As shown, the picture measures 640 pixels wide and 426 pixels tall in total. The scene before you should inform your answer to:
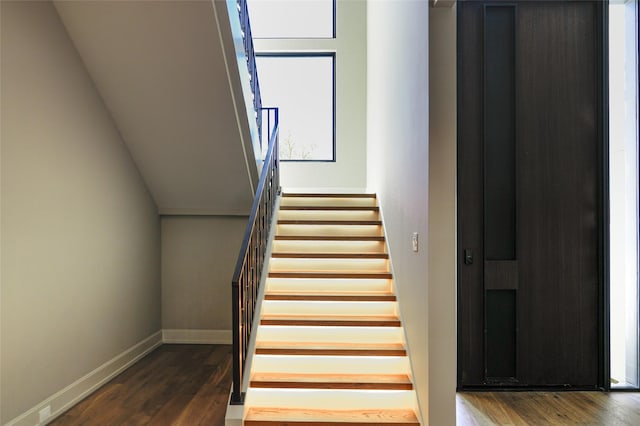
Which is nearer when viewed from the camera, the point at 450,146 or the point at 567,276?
the point at 450,146

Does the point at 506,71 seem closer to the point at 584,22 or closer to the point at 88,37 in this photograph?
the point at 584,22

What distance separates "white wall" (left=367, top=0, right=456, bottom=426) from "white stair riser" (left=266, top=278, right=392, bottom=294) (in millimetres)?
363

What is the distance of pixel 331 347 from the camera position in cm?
364

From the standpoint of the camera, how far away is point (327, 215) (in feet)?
17.3

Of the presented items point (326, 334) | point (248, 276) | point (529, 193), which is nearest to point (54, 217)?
point (248, 276)

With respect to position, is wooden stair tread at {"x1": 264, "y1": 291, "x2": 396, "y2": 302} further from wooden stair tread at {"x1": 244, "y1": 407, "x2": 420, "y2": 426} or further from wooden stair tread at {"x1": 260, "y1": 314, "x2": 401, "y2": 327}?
wooden stair tread at {"x1": 244, "y1": 407, "x2": 420, "y2": 426}

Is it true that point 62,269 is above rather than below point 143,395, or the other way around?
above

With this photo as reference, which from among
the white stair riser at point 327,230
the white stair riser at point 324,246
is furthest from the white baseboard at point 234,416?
the white stair riser at point 327,230

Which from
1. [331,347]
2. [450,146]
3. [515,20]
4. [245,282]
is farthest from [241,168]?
[515,20]

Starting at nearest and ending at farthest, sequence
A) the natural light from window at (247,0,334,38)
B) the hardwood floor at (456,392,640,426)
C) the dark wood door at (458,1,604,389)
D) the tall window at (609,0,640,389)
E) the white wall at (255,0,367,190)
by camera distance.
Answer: the hardwood floor at (456,392,640,426) < the dark wood door at (458,1,604,389) < the tall window at (609,0,640,389) < the white wall at (255,0,367,190) < the natural light from window at (247,0,334,38)

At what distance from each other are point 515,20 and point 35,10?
11.8ft

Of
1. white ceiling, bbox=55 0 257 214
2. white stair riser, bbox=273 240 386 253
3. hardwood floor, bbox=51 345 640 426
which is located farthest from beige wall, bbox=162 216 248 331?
hardwood floor, bbox=51 345 640 426

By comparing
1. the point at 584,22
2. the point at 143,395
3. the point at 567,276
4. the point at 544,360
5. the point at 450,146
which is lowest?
the point at 143,395

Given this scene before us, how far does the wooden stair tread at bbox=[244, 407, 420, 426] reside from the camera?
10.0 feet
